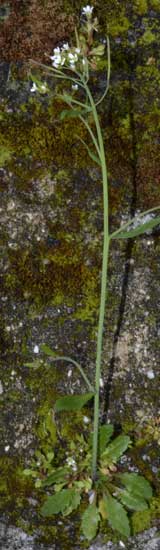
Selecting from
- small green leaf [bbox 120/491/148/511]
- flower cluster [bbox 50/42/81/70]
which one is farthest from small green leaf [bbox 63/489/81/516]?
flower cluster [bbox 50/42/81/70]

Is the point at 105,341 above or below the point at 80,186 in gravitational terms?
below

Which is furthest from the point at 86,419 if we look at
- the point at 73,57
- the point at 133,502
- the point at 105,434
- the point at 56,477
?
the point at 73,57

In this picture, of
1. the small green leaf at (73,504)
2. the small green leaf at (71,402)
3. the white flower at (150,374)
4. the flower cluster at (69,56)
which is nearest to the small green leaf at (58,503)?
the small green leaf at (73,504)

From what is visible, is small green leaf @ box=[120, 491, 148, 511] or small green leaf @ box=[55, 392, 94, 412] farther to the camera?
small green leaf @ box=[120, 491, 148, 511]

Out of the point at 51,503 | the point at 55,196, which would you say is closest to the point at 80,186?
the point at 55,196

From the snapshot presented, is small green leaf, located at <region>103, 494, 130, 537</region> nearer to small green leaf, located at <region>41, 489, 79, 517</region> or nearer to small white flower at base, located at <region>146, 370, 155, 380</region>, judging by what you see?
small green leaf, located at <region>41, 489, 79, 517</region>

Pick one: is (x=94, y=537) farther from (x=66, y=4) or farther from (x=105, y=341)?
(x=66, y=4)

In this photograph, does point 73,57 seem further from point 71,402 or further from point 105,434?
point 105,434
